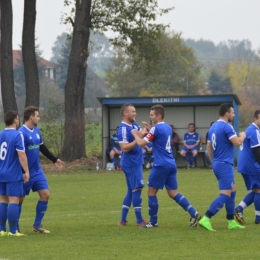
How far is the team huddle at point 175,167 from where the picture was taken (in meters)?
12.0

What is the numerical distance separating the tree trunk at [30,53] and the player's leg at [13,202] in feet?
70.5

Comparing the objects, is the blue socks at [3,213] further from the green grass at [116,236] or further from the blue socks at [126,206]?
the blue socks at [126,206]

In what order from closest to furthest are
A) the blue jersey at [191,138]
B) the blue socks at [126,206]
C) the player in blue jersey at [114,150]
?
the blue socks at [126,206] < the blue jersey at [191,138] < the player in blue jersey at [114,150]

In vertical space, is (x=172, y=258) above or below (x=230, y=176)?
below

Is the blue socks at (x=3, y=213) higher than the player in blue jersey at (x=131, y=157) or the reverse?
the reverse

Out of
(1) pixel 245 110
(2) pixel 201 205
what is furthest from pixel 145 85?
(2) pixel 201 205

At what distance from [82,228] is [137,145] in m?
1.64

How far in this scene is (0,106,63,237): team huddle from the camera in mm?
11836

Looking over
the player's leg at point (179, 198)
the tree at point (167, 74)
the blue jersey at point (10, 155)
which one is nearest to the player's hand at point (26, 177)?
the blue jersey at point (10, 155)

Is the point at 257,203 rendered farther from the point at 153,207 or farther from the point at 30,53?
the point at 30,53

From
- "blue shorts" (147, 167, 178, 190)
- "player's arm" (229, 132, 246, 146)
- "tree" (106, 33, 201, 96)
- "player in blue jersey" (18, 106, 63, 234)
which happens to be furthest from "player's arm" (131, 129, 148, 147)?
"tree" (106, 33, 201, 96)

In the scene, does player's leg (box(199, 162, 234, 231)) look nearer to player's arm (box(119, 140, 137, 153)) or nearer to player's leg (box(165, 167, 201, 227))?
player's leg (box(165, 167, 201, 227))

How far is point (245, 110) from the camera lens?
8694cm

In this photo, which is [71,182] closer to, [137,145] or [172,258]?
[137,145]
